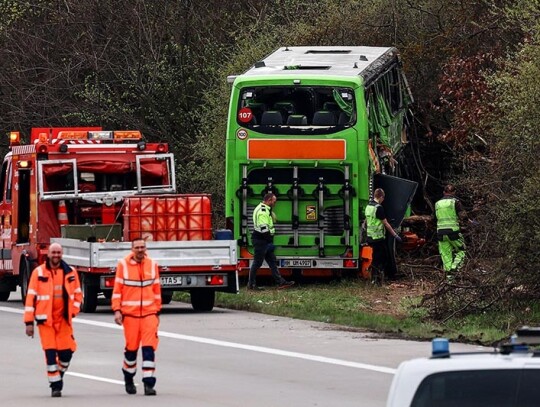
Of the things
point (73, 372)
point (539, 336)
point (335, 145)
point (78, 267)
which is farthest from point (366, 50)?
point (539, 336)

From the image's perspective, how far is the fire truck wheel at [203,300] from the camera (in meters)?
25.4

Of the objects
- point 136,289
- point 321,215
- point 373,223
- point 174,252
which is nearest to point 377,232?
point 373,223

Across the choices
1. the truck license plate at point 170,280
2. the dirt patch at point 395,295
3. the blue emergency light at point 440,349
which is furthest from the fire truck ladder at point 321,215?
the blue emergency light at point 440,349

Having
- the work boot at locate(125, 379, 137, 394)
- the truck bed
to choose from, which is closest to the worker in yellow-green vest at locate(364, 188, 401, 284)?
the truck bed

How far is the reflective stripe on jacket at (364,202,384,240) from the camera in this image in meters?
28.5

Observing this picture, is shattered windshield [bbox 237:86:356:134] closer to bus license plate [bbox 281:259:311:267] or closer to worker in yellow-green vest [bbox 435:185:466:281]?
worker in yellow-green vest [bbox 435:185:466:281]

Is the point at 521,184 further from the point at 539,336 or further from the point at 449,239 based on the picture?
the point at 539,336

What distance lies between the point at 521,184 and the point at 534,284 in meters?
1.51

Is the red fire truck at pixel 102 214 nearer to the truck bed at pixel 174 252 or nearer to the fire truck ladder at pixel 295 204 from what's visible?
the truck bed at pixel 174 252

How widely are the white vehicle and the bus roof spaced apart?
21.8 metres

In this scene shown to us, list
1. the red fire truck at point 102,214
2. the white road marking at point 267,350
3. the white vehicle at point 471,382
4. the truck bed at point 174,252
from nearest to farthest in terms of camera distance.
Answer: the white vehicle at point 471,382 < the white road marking at point 267,350 < the truck bed at point 174,252 < the red fire truck at point 102,214

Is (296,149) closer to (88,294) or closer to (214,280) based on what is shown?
(214,280)

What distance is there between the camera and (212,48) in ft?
137

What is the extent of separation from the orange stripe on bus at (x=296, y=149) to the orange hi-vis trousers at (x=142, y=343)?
522 inches
